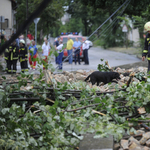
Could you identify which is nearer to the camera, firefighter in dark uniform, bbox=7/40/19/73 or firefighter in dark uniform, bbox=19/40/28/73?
firefighter in dark uniform, bbox=7/40/19/73

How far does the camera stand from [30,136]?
3947 millimetres

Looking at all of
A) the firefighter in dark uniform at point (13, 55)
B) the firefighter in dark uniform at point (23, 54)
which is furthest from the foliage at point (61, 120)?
the firefighter in dark uniform at point (23, 54)

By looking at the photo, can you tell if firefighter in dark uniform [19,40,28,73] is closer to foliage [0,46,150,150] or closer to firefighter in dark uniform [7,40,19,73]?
firefighter in dark uniform [7,40,19,73]

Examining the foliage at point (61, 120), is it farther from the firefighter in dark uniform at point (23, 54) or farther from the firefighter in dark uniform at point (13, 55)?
the firefighter in dark uniform at point (23, 54)

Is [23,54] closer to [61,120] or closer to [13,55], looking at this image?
[13,55]

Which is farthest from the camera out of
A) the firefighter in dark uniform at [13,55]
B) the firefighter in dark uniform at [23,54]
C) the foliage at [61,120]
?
the firefighter in dark uniform at [23,54]

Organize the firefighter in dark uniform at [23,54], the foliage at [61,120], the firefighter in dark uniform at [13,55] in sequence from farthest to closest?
the firefighter in dark uniform at [23,54], the firefighter in dark uniform at [13,55], the foliage at [61,120]

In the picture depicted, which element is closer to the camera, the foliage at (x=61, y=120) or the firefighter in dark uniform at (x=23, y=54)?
the foliage at (x=61, y=120)

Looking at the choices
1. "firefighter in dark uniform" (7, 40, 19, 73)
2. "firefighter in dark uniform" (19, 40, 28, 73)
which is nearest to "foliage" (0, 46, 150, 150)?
"firefighter in dark uniform" (7, 40, 19, 73)

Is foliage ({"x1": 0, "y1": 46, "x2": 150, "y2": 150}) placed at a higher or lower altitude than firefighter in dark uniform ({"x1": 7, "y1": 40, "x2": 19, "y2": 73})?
lower

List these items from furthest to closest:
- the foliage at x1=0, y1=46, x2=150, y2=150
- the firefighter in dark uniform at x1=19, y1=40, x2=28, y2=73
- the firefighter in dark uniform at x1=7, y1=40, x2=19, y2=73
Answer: the firefighter in dark uniform at x1=19, y1=40, x2=28, y2=73
the firefighter in dark uniform at x1=7, y1=40, x2=19, y2=73
the foliage at x1=0, y1=46, x2=150, y2=150

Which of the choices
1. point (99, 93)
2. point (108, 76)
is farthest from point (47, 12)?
point (99, 93)

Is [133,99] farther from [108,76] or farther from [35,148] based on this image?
[108,76]

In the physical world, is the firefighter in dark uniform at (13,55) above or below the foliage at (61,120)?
above
